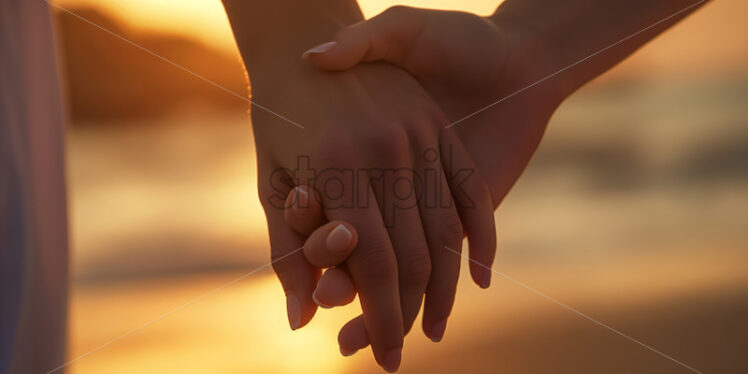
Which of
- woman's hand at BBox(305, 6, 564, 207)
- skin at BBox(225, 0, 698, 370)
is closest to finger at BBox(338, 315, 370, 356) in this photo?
skin at BBox(225, 0, 698, 370)

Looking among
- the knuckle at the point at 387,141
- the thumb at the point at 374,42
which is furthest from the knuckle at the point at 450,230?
the thumb at the point at 374,42

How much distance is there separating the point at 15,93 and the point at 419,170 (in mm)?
468

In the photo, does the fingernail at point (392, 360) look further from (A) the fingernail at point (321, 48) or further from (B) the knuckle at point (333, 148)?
(A) the fingernail at point (321, 48)

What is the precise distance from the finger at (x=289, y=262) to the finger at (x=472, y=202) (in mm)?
207

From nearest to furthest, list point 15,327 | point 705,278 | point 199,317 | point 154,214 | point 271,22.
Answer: point 15,327 → point 271,22 → point 199,317 → point 705,278 → point 154,214

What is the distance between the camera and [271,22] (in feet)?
2.44

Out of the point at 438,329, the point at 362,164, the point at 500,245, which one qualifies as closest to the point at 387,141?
the point at 362,164

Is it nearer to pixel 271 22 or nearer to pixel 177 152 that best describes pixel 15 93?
pixel 271 22

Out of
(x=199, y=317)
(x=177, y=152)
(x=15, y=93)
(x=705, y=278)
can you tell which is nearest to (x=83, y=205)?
(x=177, y=152)

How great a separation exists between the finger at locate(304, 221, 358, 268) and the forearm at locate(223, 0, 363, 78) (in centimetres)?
21

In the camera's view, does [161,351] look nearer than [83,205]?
Yes

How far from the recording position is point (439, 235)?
0.76m

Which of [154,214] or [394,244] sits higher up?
[394,244]

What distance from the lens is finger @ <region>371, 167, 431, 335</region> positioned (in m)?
0.74
